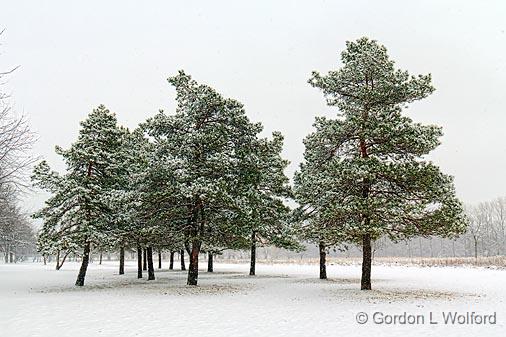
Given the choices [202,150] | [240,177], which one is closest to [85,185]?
[202,150]

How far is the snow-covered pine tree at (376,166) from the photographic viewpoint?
18750mm

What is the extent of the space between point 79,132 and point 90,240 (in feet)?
22.9

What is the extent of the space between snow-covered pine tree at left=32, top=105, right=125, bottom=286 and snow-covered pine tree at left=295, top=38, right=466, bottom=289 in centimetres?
1219

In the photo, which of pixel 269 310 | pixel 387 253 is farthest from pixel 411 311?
pixel 387 253

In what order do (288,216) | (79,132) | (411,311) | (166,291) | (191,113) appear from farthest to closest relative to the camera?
(288,216)
(79,132)
(191,113)
(166,291)
(411,311)

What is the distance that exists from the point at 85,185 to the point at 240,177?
954 centimetres

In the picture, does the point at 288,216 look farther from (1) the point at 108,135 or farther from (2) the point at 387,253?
(2) the point at 387,253

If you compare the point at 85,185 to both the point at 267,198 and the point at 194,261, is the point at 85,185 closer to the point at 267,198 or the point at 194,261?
the point at 194,261

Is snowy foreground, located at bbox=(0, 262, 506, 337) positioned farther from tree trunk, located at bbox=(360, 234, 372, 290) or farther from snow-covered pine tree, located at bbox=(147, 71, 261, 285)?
snow-covered pine tree, located at bbox=(147, 71, 261, 285)

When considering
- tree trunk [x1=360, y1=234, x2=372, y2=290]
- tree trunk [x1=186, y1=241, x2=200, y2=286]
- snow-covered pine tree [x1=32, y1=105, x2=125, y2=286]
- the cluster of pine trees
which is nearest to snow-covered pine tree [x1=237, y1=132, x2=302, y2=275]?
the cluster of pine trees

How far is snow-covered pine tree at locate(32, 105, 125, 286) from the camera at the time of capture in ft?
78.9

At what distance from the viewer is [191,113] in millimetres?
23891

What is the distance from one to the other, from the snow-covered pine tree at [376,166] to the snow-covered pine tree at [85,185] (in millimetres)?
12194

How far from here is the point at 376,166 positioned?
18875mm
